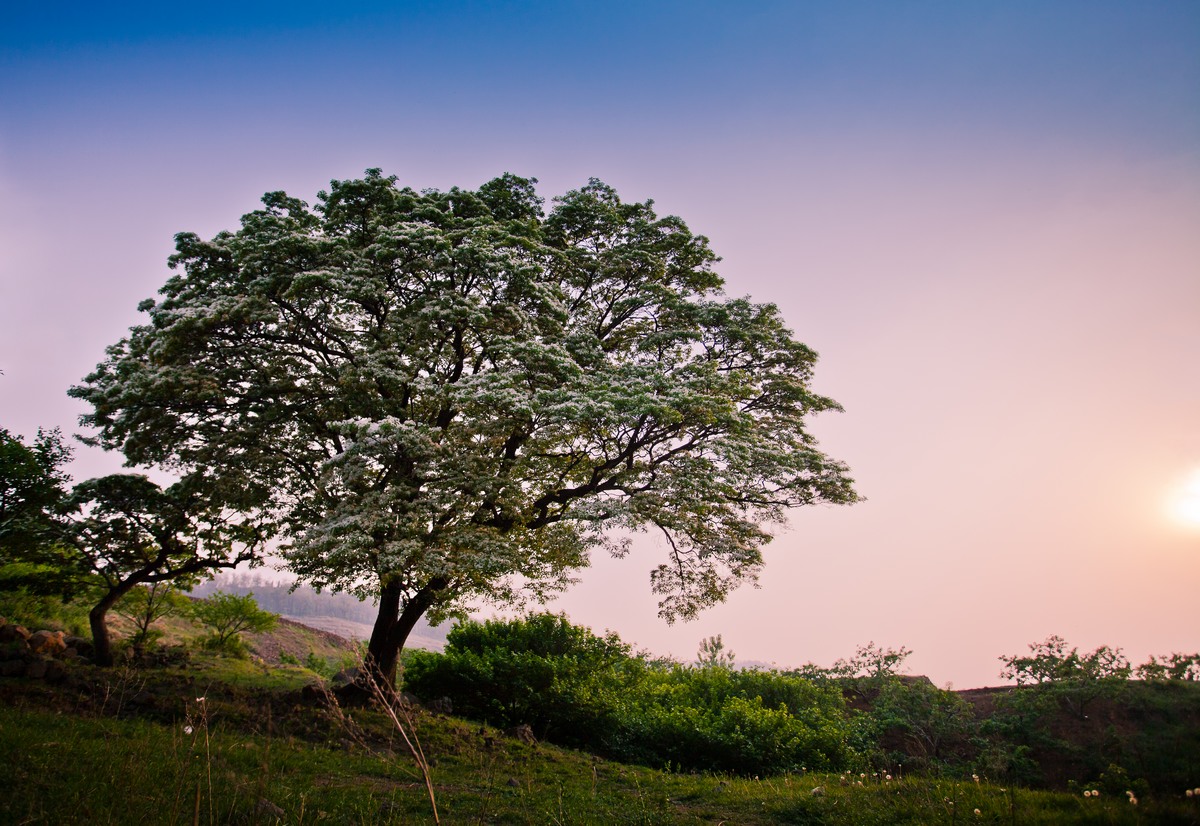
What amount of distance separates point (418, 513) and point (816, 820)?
9.02 metres

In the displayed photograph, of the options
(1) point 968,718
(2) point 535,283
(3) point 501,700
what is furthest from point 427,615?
(1) point 968,718

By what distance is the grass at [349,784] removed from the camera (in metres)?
5.82

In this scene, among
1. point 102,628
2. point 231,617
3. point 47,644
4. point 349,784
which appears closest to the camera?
point 349,784

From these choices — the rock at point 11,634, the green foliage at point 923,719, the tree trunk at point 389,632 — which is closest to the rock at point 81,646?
the rock at point 11,634

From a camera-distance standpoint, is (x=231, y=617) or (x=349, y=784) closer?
(x=349, y=784)

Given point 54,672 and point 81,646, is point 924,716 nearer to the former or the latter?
point 54,672

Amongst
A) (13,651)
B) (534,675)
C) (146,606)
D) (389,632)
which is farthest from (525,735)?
(146,606)

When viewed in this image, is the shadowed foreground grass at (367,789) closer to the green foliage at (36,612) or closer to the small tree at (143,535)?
the small tree at (143,535)

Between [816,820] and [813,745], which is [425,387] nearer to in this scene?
[816,820]

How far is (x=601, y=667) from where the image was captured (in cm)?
1628

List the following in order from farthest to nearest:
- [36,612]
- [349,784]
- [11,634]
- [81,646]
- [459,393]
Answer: [36,612] < [81,646] < [11,634] < [459,393] < [349,784]

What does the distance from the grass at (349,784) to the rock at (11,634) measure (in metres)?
3.03

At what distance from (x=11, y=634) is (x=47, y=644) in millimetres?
792

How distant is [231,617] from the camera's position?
23.4m
